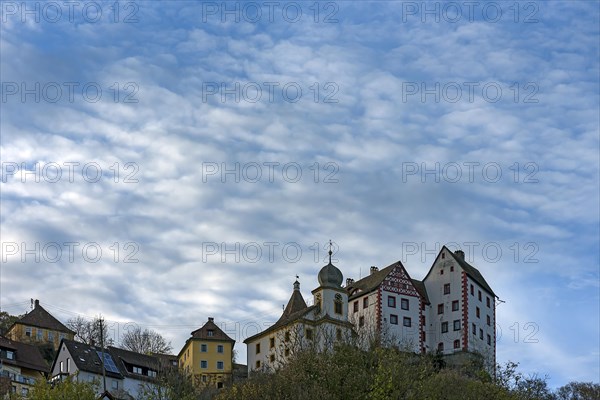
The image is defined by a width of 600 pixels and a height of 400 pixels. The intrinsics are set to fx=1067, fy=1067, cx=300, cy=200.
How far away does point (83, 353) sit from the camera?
401ft

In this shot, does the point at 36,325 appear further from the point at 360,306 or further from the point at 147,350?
the point at 360,306

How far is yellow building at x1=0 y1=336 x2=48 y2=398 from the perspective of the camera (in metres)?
116

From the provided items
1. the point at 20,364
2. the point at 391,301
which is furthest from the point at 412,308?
the point at 20,364

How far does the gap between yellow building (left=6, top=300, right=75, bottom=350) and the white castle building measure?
3514cm

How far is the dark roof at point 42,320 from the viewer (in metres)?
151

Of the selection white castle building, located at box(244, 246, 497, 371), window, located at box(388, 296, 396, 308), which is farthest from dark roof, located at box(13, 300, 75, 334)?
window, located at box(388, 296, 396, 308)

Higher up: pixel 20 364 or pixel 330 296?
pixel 330 296

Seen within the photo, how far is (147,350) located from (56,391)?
118 meters

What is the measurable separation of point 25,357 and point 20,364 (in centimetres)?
290

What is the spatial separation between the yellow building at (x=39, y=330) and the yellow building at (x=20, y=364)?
2102 centimetres

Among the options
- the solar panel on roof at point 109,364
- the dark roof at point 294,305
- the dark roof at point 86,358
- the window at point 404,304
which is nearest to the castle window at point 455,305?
the window at point 404,304

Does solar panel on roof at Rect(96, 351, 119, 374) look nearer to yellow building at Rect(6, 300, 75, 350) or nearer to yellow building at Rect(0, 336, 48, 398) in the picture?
yellow building at Rect(0, 336, 48, 398)

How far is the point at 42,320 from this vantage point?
500 feet

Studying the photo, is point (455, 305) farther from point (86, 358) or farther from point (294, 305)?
point (86, 358)
